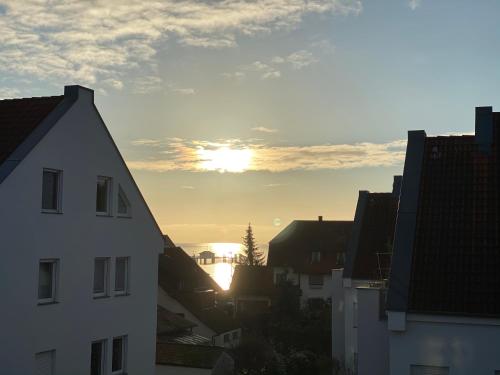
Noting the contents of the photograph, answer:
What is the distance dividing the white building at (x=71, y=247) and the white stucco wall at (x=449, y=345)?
10315 millimetres

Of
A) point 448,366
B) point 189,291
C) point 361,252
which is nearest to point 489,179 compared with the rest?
point 448,366

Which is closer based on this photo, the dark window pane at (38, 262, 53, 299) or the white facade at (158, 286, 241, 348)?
the dark window pane at (38, 262, 53, 299)

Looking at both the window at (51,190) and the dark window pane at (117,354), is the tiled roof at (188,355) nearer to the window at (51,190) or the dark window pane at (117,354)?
the dark window pane at (117,354)

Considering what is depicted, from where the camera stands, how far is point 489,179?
16.7 meters

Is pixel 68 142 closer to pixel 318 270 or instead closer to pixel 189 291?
pixel 189 291

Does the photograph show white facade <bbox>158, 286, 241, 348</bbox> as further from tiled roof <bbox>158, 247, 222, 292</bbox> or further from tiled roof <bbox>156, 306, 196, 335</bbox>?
tiled roof <bbox>156, 306, 196, 335</bbox>

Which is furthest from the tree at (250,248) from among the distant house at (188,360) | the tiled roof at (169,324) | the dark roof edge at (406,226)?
the dark roof edge at (406,226)

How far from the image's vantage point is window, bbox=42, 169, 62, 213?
62.3 ft

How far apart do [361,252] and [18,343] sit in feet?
50.0

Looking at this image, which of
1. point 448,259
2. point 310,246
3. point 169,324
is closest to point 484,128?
point 448,259

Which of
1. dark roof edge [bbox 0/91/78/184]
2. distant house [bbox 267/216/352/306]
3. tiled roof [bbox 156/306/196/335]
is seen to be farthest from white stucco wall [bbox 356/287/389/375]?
distant house [bbox 267/216/352/306]

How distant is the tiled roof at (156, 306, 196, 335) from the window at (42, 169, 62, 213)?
1621 centimetres

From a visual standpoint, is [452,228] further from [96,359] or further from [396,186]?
[396,186]

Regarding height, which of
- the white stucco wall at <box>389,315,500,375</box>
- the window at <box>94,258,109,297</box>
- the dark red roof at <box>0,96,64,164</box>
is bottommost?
the white stucco wall at <box>389,315,500,375</box>
